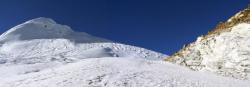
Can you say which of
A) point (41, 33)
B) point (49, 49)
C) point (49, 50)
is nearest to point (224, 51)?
point (49, 50)

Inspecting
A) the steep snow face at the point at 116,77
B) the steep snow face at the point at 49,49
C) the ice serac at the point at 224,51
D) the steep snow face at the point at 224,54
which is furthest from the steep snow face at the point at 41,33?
the steep snow face at the point at 116,77

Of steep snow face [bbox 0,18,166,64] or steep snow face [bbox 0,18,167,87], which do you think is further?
steep snow face [bbox 0,18,166,64]

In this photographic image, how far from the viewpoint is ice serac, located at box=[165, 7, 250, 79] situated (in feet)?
64.7

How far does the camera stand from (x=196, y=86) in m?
17.0

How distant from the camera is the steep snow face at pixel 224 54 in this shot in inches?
774

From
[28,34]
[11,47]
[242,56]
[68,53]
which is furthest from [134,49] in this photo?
[242,56]

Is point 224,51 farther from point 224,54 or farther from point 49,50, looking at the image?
point 49,50

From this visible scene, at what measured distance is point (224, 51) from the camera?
20.5 meters

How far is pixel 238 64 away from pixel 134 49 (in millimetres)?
44877

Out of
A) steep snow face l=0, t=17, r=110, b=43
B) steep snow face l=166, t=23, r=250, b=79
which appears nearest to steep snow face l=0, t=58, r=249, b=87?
steep snow face l=166, t=23, r=250, b=79

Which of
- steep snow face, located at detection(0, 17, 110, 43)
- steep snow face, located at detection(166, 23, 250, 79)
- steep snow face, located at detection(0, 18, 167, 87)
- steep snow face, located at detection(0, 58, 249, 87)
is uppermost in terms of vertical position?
steep snow face, located at detection(0, 17, 110, 43)

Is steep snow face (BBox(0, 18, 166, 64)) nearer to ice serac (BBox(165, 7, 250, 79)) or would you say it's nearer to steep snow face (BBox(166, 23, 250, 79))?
ice serac (BBox(165, 7, 250, 79))

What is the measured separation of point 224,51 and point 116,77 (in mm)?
6356

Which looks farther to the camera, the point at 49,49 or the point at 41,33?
the point at 41,33
